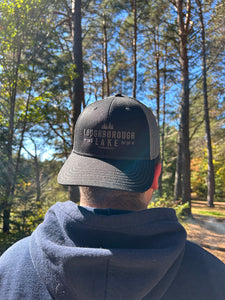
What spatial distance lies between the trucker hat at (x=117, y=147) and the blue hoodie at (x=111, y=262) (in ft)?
0.49

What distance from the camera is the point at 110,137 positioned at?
3.13 ft

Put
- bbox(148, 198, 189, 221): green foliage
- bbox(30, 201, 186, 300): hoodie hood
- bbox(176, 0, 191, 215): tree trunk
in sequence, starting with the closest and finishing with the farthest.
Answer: bbox(30, 201, 186, 300): hoodie hood, bbox(148, 198, 189, 221): green foliage, bbox(176, 0, 191, 215): tree trunk

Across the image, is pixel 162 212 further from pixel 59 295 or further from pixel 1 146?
pixel 1 146

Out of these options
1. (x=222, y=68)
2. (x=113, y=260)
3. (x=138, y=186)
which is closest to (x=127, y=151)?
(x=138, y=186)

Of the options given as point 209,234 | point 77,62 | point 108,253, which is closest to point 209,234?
point 209,234

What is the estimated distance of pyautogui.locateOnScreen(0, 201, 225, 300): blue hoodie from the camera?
0.69 meters

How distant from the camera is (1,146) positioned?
21.4ft

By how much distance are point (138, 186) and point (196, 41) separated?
34.0ft

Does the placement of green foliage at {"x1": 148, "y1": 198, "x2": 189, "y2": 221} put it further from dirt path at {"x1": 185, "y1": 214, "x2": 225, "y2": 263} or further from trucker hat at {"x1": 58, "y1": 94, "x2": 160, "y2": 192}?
trucker hat at {"x1": 58, "y1": 94, "x2": 160, "y2": 192}

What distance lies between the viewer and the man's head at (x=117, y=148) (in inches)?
35.2

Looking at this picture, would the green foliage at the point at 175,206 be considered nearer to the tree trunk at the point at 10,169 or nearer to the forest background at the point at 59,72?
the forest background at the point at 59,72

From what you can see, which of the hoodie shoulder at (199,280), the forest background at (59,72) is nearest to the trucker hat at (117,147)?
the hoodie shoulder at (199,280)

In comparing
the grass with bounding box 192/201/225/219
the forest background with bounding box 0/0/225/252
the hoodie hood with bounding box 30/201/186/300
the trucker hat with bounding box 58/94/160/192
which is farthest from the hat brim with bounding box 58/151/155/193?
the grass with bounding box 192/201/225/219

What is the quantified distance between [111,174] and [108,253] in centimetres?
31
